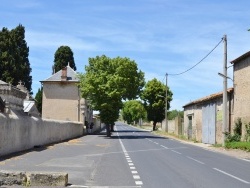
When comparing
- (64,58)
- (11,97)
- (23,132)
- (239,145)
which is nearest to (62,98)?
(64,58)

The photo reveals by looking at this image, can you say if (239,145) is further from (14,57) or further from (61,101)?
(14,57)

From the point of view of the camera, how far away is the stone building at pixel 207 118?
141ft

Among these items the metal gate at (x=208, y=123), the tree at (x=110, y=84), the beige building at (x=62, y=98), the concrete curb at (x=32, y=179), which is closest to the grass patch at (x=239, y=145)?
the metal gate at (x=208, y=123)

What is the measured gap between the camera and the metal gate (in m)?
46.0

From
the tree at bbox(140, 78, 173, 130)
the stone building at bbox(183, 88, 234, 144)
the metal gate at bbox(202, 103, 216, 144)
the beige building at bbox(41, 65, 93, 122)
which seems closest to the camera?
the stone building at bbox(183, 88, 234, 144)

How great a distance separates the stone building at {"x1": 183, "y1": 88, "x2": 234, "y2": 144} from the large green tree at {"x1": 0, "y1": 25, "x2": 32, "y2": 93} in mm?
27259

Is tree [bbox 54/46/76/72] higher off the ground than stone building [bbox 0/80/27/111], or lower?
higher

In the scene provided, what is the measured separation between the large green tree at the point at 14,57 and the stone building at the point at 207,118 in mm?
27259

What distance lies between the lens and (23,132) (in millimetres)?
26766

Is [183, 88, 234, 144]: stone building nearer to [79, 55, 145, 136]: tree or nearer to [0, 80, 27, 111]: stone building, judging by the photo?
[79, 55, 145, 136]: tree

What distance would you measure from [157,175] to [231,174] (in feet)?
9.73

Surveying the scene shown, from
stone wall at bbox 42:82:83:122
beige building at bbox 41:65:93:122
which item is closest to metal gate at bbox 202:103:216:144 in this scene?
beige building at bbox 41:65:93:122

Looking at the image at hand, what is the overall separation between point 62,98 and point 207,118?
106 feet

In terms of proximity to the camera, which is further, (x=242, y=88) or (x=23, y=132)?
(x=242, y=88)
